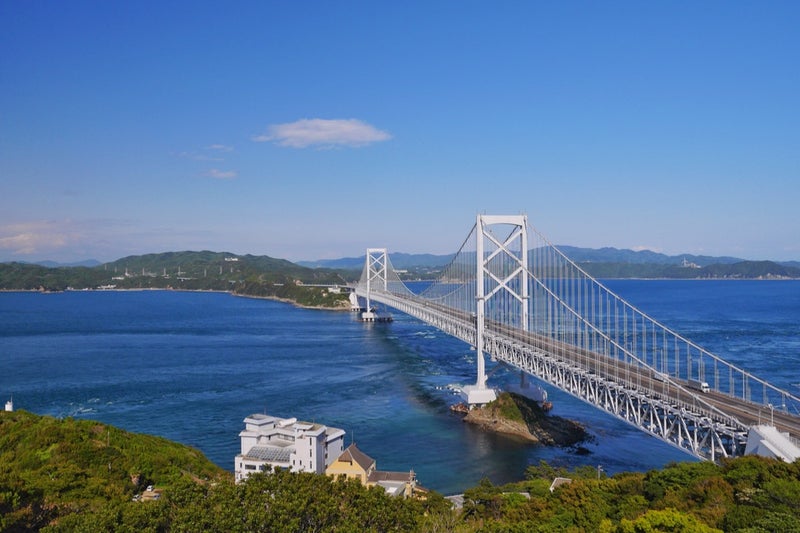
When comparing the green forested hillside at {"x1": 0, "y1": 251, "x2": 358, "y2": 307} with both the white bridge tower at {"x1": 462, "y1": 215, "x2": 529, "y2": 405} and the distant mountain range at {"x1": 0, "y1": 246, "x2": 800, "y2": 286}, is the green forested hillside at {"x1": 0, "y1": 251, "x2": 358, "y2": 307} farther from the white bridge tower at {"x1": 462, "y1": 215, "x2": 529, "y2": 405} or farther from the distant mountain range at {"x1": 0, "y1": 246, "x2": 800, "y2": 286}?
the white bridge tower at {"x1": 462, "y1": 215, "x2": 529, "y2": 405}

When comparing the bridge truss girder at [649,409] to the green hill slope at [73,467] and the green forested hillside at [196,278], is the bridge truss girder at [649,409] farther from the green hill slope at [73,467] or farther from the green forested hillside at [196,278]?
the green forested hillside at [196,278]

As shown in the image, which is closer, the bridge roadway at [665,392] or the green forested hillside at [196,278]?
the bridge roadway at [665,392]

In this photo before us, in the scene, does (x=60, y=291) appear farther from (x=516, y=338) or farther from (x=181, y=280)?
(x=516, y=338)

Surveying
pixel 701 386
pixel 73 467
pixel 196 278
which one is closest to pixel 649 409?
pixel 701 386

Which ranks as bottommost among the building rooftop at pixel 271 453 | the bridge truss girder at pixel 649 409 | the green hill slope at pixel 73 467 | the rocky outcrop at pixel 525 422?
the rocky outcrop at pixel 525 422

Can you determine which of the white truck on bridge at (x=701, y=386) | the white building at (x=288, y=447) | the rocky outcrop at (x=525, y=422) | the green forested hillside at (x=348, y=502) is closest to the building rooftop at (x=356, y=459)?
the white building at (x=288, y=447)

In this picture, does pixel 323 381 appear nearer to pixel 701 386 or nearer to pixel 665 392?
pixel 701 386

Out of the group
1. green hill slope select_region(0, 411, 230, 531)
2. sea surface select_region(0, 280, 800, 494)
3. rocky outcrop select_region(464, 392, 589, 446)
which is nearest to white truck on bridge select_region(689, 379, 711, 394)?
sea surface select_region(0, 280, 800, 494)
